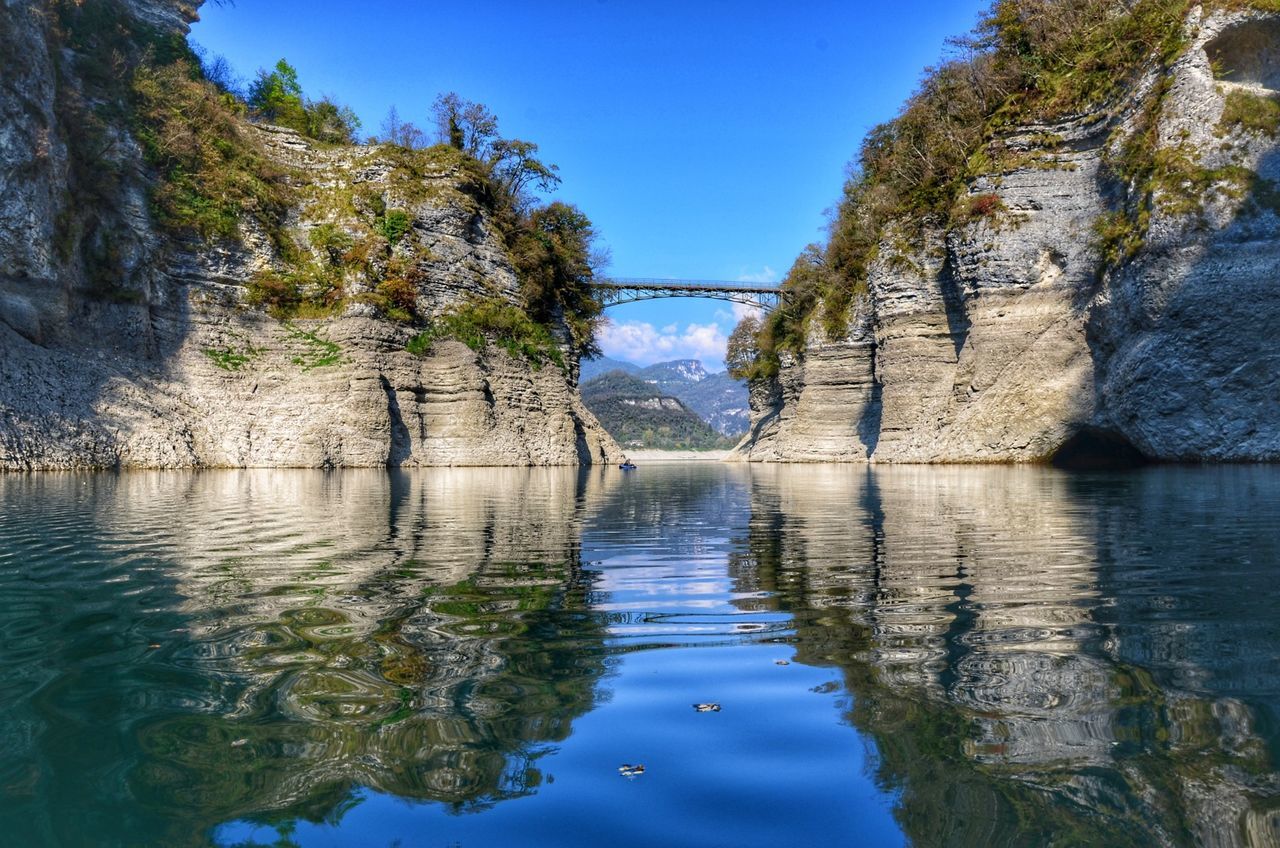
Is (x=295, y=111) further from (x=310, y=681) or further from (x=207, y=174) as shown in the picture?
(x=310, y=681)

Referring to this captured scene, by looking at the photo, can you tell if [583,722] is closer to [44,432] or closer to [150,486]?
[150,486]

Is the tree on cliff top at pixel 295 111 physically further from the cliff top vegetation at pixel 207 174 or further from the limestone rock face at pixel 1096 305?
the limestone rock face at pixel 1096 305

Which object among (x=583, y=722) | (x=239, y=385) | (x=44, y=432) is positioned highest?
(x=239, y=385)

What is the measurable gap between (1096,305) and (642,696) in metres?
32.6

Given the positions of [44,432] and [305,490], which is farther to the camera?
[44,432]

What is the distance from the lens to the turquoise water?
2.43m

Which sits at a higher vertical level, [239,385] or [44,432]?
[239,385]

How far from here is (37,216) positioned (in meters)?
27.1

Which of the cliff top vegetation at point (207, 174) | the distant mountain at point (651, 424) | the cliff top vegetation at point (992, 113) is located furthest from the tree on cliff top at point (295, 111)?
the distant mountain at point (651, 424)

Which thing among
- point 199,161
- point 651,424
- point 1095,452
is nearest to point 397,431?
point 199,161

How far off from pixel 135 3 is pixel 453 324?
22.4 meters

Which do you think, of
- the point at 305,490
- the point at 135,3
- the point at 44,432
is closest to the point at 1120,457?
the point at 305,490

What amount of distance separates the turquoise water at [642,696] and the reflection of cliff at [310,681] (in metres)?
0.02

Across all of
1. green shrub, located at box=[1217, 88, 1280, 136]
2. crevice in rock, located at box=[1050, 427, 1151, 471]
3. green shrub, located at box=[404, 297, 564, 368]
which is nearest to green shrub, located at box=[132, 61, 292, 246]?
green shrub, located at box=[404, 297, 564, 368]
